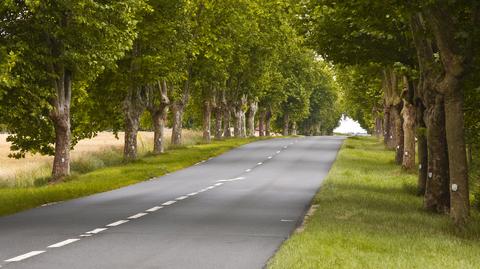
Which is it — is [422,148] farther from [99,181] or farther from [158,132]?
[158,132]

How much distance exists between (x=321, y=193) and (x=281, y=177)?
8393 mm

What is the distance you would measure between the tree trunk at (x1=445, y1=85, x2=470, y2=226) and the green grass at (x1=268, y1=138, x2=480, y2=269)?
412mm

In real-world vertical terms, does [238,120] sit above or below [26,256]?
above

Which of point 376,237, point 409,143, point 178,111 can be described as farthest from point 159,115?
point 376,237

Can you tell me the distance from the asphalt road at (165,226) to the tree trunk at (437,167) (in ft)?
11.0

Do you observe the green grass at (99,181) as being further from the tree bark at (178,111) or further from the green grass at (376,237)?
the green grass at (376,237)

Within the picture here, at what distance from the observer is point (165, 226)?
1498cm

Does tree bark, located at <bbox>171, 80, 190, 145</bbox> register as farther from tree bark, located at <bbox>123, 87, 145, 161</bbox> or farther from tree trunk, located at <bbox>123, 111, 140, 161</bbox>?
tree trunk, located at <bbox>123, 111, 140, 161</bbox>

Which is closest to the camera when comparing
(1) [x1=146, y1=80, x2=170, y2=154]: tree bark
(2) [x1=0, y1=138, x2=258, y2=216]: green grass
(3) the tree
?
(2) [x1=0, y1=138, x2=258, y2=216]: green grass

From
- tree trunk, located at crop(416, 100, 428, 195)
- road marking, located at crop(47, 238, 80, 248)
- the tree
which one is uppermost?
the tree

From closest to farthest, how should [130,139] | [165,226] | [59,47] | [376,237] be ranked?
[376,237], [165,226], [59,47], [130,139]

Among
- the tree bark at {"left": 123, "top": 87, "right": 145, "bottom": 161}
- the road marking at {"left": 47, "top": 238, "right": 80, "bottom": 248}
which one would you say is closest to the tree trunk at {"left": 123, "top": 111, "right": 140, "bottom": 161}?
the tree bark at {"left": 123, "top": 87, "right": 145, "bottom": 161}

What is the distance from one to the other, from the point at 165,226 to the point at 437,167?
7370mm

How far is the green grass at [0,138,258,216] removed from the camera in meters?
20.8
